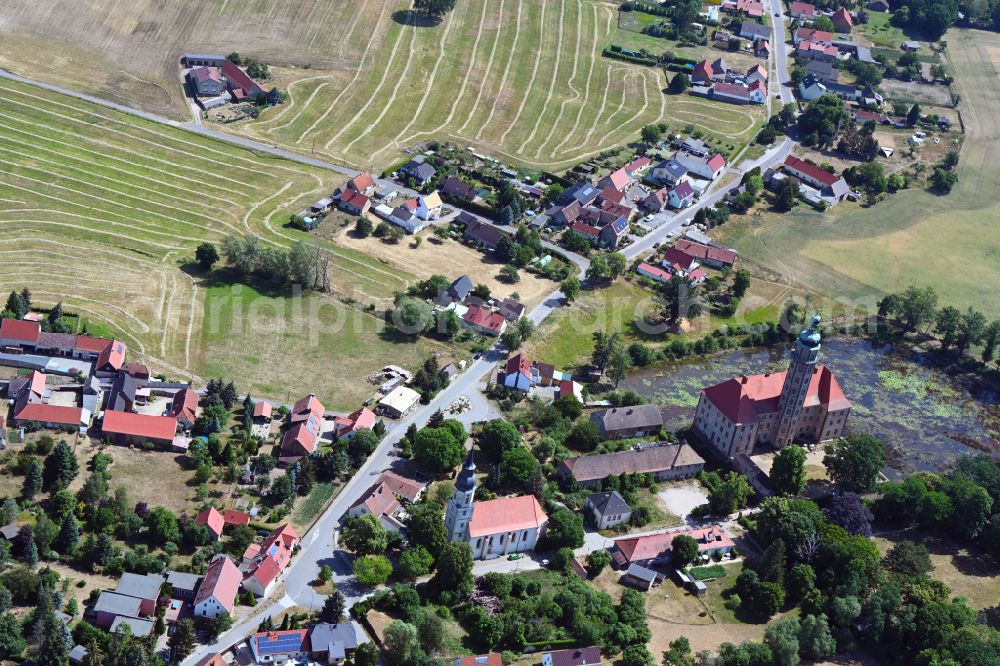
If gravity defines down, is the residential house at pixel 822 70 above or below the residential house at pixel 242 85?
above

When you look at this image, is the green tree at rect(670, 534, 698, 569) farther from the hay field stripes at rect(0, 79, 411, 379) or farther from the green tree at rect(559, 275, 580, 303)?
the hay field stripes at rect(0, 79, 411, 379)

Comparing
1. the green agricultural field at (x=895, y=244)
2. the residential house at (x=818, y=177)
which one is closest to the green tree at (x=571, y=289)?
the green agricultural field at (x=895, y=244)

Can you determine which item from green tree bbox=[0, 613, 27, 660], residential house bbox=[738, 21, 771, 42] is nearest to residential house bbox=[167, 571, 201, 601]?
green tree bbox=[0, 613, 27, 660]

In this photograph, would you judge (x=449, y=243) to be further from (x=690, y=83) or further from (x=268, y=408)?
(x=690, y=83)

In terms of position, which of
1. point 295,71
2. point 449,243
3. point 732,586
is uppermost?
point 295,71

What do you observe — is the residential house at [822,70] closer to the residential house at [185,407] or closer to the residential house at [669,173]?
the residential house at [669,173]

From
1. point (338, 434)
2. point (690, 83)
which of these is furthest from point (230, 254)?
point (690, 83)
